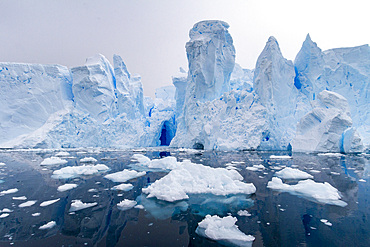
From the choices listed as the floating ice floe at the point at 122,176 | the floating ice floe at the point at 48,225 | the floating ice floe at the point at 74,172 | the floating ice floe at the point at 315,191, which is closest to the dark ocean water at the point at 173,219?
the floating ice floe at the point at 48,225

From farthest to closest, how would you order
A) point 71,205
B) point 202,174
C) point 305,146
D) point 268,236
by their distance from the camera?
point 305,146 → point 202,174 → point 71,205 → point 268,236

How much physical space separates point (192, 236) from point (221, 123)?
12.8 metres

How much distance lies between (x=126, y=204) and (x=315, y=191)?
335 centimetres

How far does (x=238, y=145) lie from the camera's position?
13.7 meters

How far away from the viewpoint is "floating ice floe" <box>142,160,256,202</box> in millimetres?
3769

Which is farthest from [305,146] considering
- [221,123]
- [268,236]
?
[268,236]

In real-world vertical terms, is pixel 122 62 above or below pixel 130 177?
above

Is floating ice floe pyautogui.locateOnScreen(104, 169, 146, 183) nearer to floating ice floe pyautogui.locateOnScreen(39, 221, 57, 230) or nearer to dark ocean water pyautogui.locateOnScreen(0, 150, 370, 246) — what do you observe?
dark ocean water pyautogui.locateOnScreen(0, 150, 370, 246)

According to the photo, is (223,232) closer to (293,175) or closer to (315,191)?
(315,191)

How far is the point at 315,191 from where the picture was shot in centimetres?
400

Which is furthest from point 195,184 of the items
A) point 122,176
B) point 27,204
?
point 27,204

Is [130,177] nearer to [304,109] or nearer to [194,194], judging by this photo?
[194,194]

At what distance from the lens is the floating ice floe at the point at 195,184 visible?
3.77m

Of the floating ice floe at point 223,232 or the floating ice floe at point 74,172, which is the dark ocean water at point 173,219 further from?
the floating ice floe at point 74,172
